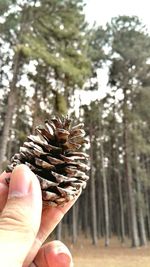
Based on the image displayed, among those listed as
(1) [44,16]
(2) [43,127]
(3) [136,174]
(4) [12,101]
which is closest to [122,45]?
(3) [136,174]

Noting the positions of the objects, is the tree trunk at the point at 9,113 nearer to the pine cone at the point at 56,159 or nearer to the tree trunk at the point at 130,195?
the pine cone at the point at 56,159

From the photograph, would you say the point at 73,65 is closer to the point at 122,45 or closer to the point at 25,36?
the point at 25,36

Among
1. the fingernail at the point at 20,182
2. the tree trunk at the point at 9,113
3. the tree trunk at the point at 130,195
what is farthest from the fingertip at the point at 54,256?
the tree trunk at the point at 130,195

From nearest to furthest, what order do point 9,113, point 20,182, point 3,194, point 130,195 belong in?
1. point 20,182
2. point 3,194
3. point 9,113
4. point 130,195

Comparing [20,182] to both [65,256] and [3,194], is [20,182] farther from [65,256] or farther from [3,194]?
[65,256]

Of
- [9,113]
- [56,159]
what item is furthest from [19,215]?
[9,113]

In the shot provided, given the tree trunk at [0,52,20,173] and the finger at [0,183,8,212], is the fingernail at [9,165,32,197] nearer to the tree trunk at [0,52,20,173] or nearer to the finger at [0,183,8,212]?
the finger at [0,183,8,212]

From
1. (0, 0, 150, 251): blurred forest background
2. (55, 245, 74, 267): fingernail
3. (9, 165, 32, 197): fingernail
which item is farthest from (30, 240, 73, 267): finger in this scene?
(0, 0, 150, 251): blurred forest background
